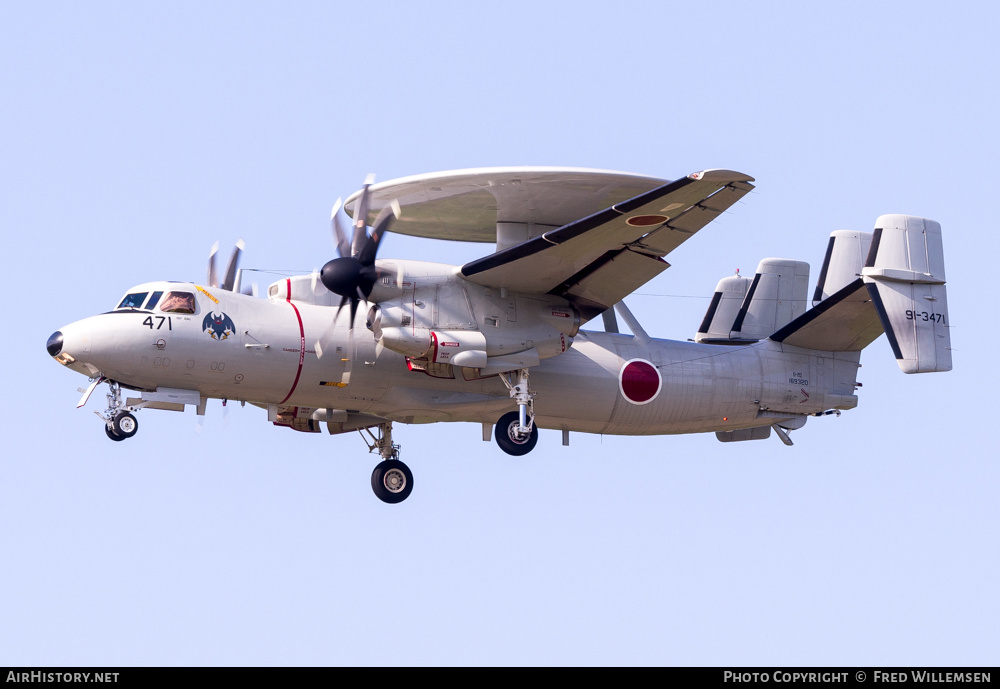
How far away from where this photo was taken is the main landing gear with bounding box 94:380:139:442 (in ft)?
73.3

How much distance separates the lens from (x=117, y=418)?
73.3ft

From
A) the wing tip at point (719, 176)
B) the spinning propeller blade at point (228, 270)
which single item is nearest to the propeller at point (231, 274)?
the spinning propeller blade at point (228, 270)

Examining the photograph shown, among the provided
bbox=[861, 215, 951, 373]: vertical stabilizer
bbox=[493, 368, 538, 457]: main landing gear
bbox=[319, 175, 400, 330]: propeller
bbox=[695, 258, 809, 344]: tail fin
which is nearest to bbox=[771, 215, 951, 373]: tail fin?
bbox=[861, 215, 951, 373]: vertical stabilizer

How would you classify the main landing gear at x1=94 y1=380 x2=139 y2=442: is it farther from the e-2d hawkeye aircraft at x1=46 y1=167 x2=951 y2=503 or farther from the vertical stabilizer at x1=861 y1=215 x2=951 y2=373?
the vertical stabilizer at x1=861 y1=215 x2=951 y2=373

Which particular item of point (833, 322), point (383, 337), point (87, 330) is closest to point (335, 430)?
point (383, 337)

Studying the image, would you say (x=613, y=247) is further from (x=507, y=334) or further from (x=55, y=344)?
(x=55, y=344)

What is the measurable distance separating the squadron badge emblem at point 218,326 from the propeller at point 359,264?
5.67 ft

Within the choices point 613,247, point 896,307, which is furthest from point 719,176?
point 896,307

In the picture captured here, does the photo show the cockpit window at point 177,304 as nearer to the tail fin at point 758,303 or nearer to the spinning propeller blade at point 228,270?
the spinning propeller blade at point 228,270

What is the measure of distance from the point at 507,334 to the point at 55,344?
7.61 metres

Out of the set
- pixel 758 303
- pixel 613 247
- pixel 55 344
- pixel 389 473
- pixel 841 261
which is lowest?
pixel 389 473

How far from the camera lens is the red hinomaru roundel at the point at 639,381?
25016 mm

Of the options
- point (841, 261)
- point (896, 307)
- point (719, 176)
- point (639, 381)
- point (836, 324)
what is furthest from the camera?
point (841, 261)
